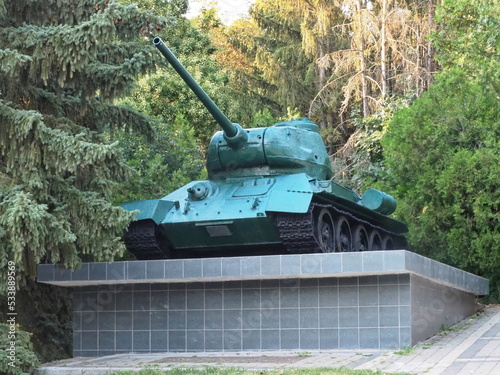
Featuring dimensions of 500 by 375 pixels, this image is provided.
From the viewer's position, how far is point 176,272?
44.9 feet

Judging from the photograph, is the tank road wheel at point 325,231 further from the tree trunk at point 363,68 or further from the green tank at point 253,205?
the tree trunk at point 363,68

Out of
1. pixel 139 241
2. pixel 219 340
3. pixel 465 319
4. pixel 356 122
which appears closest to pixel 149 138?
pixel 139 241

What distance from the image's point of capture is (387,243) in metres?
18.5

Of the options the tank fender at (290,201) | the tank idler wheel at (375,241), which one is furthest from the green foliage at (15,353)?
the tank idler wheel at (375,241)

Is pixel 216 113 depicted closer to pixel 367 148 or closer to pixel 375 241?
pixel 375 241

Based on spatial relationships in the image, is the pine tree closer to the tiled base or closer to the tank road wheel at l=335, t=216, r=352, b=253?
the tiled base

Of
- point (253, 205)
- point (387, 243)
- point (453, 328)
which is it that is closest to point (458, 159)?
point (387, 243)

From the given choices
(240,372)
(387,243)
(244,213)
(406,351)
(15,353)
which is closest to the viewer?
(240,372)

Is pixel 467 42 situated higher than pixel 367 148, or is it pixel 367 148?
pixel 467 42

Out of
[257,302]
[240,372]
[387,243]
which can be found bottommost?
[240,372]

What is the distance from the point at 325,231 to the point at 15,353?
17.6 feet

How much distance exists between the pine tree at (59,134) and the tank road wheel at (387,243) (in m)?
6.78

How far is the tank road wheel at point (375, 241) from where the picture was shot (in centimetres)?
1719

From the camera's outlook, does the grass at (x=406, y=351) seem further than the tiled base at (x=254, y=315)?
No
